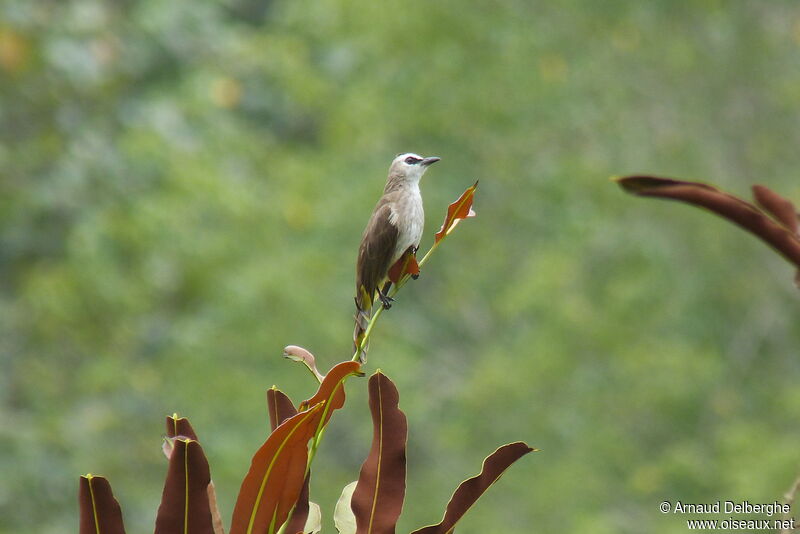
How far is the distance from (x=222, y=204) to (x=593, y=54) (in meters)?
3.48

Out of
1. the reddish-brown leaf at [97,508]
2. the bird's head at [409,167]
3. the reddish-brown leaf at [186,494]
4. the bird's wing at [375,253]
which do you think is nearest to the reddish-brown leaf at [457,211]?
the reddish-brown leaf at [186,494]

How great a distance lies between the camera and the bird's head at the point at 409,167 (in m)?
3.31

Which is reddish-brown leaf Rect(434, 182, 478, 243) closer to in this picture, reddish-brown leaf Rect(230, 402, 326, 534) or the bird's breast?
reddish-brown leaf Rect(230, 402, 326, 534)

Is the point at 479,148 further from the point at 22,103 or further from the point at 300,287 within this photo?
the point at 22,103

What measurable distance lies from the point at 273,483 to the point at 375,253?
3.74 ft

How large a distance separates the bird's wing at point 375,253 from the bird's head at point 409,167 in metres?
0.20

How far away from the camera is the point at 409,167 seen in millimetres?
3395

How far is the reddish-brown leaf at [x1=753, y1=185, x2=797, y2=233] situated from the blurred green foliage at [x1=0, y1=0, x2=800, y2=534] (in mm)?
7505

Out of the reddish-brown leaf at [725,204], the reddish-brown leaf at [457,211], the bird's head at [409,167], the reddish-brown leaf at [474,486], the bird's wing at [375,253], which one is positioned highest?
the bird's head at [409,167]

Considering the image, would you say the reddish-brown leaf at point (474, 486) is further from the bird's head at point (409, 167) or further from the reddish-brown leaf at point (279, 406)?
the bird's head at point (409, 167)

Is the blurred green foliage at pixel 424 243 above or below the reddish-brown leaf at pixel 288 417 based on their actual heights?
above

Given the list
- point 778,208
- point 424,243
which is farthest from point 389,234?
point 424,243

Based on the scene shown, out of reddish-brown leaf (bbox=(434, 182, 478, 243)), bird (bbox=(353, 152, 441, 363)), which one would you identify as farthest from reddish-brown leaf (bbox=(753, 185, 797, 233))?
bird (bbox=(353, 152, 441, 363))

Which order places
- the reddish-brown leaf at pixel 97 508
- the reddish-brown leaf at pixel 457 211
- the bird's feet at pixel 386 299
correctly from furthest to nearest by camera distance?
the bird's feet at pixel 386 299 < the reddish-brown leaf at pixel 457 211 < the reddish-brown leaf at pixel 97 508
